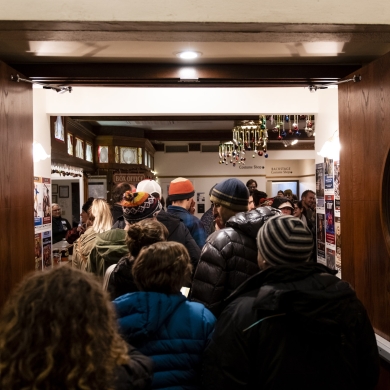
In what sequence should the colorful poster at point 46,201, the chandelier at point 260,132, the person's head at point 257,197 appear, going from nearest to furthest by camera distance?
the colorful poster at point 46,201, the person's head at point 257,197, the chandelier at point 260,132

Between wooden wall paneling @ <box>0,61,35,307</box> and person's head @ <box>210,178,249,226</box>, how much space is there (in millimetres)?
1239

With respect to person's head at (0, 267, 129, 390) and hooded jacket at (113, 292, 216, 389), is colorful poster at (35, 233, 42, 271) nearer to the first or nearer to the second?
hooded jacket at (113, 292, 216, 389)

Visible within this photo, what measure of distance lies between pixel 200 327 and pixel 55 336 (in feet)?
2.84

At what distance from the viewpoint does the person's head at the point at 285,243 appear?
166 cm

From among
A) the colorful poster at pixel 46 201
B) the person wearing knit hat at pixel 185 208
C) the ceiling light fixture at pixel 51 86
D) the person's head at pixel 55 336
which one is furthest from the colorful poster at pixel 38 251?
the person's head at pixel 55 336

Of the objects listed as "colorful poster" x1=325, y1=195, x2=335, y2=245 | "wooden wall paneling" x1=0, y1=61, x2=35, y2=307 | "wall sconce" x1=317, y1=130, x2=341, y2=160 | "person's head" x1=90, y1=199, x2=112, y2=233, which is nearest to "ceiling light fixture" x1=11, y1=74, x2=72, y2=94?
"wooden wall paneling" x1=0, y1=61, x2=35, y2=307

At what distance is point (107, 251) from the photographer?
3.02 meters

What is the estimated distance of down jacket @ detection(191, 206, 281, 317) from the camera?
2.32m

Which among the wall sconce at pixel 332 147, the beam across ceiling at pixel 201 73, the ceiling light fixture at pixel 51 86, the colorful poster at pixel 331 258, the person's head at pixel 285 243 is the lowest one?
the colorful poster at pixel 331 258

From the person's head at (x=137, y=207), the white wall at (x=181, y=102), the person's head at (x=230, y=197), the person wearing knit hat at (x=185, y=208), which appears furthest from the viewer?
the white wall at (x=181, y=102)

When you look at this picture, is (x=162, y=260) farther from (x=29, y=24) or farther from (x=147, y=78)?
(x=147, y=78)

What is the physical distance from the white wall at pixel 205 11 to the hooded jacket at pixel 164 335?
1.39 meters

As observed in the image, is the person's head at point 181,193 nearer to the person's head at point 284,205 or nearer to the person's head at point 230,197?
the person's head at point 230,197

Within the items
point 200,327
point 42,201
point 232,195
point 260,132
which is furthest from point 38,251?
point 260,132
